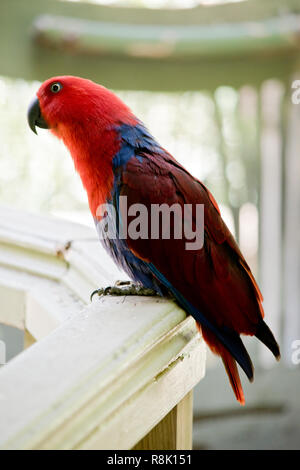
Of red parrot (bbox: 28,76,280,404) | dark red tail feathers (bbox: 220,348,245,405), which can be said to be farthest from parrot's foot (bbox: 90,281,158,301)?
dark red tail feathers (bbox: 220,348,245,405)

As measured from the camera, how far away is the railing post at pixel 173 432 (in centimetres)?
51

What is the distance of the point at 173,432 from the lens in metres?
0.52

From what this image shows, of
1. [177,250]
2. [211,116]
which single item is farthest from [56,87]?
[211,116]

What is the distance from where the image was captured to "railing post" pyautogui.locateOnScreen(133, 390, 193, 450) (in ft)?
1.68

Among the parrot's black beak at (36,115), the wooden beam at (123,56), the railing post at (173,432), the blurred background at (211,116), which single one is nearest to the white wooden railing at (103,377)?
the railing post at (173,432)

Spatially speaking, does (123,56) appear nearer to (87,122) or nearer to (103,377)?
(87,122)

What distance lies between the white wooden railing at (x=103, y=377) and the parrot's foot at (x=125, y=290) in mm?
26

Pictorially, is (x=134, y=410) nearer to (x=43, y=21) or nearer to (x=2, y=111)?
(x=43, y=21)

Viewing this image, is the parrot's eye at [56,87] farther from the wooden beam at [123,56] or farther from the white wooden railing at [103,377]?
the wooden beam at [123,56]

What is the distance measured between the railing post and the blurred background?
1.59 metres

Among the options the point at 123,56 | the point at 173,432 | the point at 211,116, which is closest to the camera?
the point at 173,432

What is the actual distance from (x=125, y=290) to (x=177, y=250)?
0.11 meters

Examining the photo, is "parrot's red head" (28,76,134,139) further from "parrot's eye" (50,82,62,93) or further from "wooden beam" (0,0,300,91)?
"wooden beam" (0,0,300,91)
